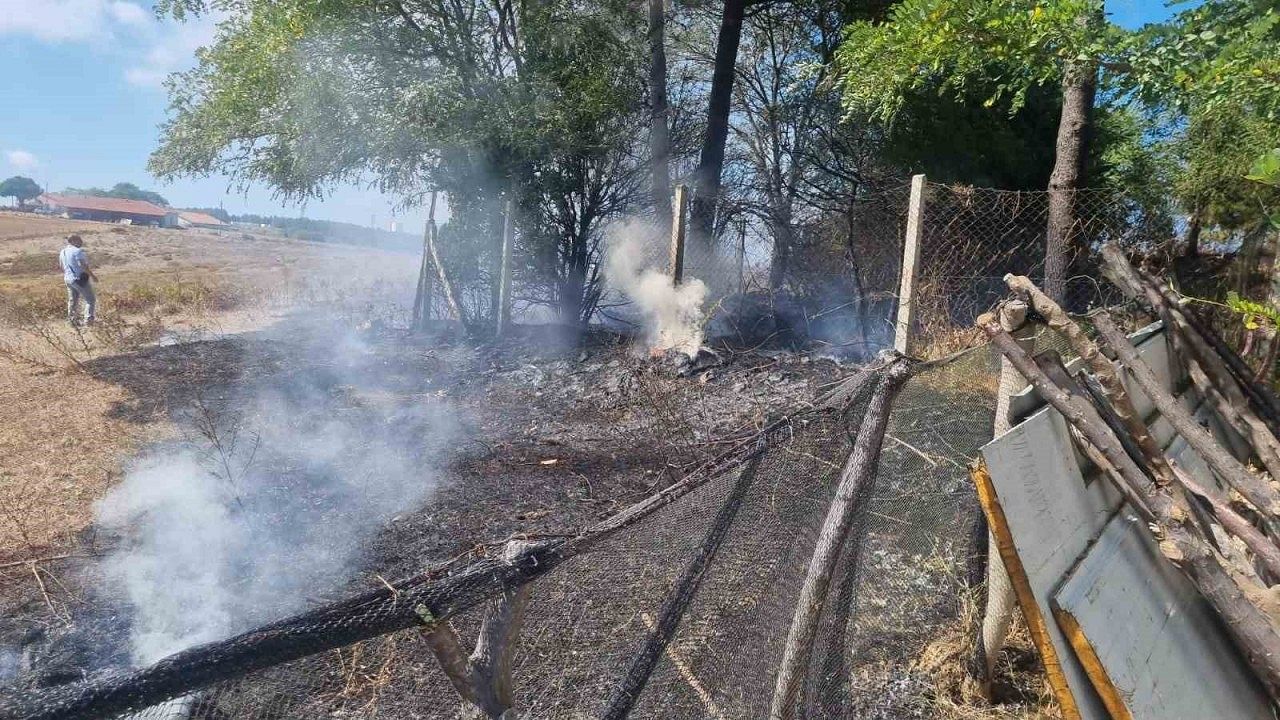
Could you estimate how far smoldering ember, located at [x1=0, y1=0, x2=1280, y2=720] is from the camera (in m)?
2.17

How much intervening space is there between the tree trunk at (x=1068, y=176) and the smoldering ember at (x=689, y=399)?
1.0 inches

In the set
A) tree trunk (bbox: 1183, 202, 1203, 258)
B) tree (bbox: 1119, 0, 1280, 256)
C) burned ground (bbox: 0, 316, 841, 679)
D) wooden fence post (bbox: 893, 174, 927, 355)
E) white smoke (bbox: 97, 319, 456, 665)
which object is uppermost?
tree (bbox: 1119, 0, 1280, 256)

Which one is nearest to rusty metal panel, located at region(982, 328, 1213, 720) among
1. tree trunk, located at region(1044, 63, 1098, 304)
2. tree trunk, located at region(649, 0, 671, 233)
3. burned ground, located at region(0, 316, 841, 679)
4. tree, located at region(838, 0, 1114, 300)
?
burned ground, located at region(0, 316, 841, 679)

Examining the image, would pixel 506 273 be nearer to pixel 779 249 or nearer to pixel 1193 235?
pixel 779 249

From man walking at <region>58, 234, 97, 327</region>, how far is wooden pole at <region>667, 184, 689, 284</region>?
869 centimetres

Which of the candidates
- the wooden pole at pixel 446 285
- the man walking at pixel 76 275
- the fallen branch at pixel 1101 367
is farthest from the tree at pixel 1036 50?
the man walking at pixel 76 275

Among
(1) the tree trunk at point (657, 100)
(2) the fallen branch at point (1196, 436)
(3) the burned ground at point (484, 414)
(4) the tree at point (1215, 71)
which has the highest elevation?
(1) the tree trunk at point (657, 100)

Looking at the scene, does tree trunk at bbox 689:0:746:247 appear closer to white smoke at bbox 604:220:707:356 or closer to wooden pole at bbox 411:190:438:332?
white smoke at bbox 604:220:707:356

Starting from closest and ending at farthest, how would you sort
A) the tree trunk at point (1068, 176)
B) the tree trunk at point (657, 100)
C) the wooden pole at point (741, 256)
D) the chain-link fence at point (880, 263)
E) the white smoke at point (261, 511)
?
the white smoke at point (261, 511), the tree trunk at point (1068, 176), the chain-link fence at point (880, 263), the wooden pole at point (741, 256), the tree trunk at point (657, 100)

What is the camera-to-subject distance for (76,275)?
424 inches

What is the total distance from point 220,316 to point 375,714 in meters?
12.2

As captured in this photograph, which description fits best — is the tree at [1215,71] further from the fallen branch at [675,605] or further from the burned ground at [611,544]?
the fallen branch at [675,605]

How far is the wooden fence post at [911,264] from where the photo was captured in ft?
12.7

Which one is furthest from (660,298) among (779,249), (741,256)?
(779,249)
